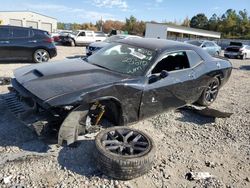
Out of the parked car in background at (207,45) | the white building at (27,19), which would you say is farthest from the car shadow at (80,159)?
the white building at (27,19)

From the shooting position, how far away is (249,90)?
362 inches

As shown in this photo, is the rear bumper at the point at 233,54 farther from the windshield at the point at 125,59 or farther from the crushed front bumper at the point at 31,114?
the crushed front bumper at the point at 31,114

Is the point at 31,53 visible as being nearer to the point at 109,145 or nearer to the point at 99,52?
the point at 99,52

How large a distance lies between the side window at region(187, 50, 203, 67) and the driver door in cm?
11

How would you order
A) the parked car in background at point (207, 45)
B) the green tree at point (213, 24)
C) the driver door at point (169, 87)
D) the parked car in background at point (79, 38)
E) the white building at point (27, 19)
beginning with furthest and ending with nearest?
1. the green tree at point (213, 24)
2. the white building at point (27, 19)
3. the parked car in background at point (79, 38)
4. the parked car in background at point (207, 45)
5. the driver door at point (169, 87)

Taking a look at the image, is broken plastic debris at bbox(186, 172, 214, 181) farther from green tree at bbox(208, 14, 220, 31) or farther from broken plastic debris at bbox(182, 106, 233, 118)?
green tree at bbox(208, 14, 220, 31)

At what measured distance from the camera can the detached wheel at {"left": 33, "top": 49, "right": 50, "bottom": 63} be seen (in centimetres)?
1118

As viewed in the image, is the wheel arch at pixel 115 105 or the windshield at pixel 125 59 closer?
the wheel arch at pixel 115 105

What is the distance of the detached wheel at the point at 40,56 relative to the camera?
1118 cm

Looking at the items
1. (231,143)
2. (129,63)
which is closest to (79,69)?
(129,63)

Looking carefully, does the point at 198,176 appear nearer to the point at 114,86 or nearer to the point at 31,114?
the point at 114,86

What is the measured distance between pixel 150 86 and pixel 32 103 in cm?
187

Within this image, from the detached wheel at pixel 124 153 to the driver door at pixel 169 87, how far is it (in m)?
0.75

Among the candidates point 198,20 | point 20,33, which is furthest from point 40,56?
point 198,20
